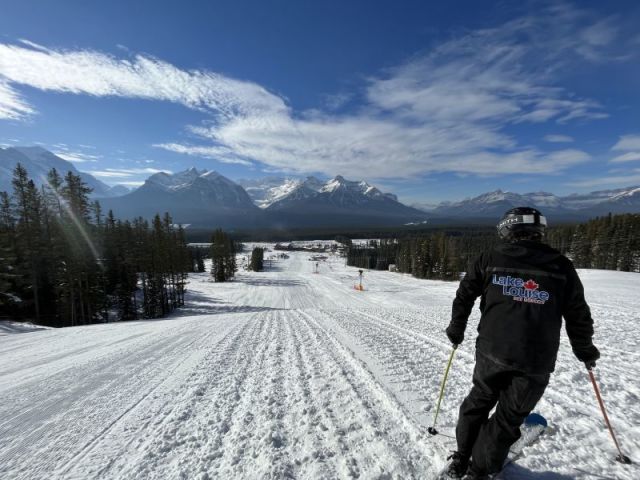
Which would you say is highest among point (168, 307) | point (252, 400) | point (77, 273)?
point (252, 400)

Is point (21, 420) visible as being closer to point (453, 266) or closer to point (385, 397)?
point (385, 397)

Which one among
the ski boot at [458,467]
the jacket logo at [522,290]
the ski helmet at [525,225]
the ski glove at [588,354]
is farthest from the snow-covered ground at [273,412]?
the ski helmet at [525,225]

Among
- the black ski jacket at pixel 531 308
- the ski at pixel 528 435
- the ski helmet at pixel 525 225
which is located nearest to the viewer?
the black ski jacket at pixel 531 308

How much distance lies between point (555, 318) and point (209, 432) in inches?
161

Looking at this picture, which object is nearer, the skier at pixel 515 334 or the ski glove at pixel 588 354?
the skier at pixel 515 334

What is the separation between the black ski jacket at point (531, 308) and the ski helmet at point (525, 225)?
98 millimetres

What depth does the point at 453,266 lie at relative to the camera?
194 ft

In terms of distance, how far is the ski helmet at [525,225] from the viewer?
2766 mm

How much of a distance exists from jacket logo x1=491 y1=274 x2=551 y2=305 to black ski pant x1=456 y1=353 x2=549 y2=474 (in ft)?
2.07

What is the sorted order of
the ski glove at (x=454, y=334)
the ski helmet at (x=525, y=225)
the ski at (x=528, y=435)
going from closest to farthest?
the ski helmet at (x=525, y=225) → the ski at (x=528, y=435) → the ski glove at (x=454, y=334)

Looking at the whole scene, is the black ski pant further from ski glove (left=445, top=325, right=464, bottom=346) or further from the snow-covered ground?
the snow-covered ground

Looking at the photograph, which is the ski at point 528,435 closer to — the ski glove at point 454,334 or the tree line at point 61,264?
the ski glove at point 454,334

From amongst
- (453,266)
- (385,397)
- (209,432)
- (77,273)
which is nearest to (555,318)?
(385,397)

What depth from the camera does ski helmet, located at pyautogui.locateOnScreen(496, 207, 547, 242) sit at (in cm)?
277
